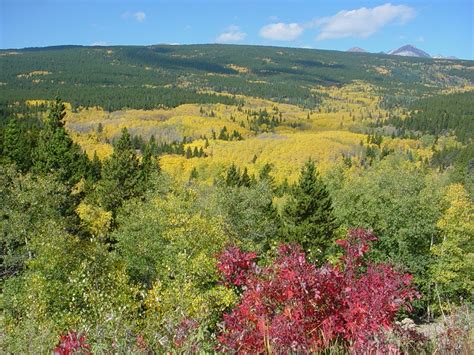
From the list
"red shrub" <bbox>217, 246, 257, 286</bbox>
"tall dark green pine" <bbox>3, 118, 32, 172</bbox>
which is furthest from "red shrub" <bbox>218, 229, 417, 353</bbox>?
"tall dark green pine" <bbox>3, 118, 32, 172</bbox>

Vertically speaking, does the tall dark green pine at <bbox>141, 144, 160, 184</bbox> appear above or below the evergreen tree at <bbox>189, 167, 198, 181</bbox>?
above

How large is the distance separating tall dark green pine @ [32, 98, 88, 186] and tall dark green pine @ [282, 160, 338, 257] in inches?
832

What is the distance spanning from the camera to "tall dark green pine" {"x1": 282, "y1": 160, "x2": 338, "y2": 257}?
127ft

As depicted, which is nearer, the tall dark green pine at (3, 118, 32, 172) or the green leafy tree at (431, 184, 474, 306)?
the green leafy tree at (431, 184, 474, 306)

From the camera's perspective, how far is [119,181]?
1842 inches

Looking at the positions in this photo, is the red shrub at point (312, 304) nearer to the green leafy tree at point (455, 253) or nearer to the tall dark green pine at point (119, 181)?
the green leafy tree at point (455, 253)

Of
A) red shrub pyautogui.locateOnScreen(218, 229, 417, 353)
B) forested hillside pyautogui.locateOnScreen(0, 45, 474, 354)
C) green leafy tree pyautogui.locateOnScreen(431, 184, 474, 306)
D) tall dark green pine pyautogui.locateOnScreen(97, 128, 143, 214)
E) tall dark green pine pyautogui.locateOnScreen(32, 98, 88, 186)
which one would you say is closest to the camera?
forested hillside pyautogui.locateOnScreen(0, 45, 474, 354)

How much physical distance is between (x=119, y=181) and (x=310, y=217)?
20.0 meters

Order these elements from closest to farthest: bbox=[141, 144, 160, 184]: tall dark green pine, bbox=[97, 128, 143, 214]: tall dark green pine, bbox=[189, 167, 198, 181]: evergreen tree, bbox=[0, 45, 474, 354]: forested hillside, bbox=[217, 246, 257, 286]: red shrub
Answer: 1. bbox=[0, 45, 474, 354]: forested hillside
2. bbox=[217, 246, 257, 286]: red shrub
3. bbox=[97, 128, 143, 214]: tall dark green pine
4. bbox=[141, 144, 160, 184]: tall dark green pine
5. bbox=[189, 167, 198, 181]: evergreen tree

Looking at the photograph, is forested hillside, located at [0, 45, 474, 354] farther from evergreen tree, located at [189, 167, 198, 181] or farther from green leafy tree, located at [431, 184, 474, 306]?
evergreen tree, located at [189, 167, 198, 181]

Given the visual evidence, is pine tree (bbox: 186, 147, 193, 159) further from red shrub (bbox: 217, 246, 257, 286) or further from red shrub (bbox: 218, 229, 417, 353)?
red shrub (bbox: 218, 229, 417, 353)

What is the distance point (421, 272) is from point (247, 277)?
34.1 meters

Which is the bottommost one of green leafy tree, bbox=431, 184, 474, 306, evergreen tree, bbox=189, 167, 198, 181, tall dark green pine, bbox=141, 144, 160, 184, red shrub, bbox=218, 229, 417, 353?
evergreen tree, bbox=189, 167, 198, 181

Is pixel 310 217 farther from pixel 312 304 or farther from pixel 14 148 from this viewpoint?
pixel 312 304
